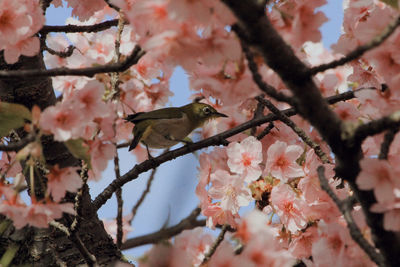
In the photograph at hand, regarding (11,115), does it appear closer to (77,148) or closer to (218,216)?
(77,148)

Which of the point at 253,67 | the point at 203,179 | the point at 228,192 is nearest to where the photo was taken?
the point at 253,67

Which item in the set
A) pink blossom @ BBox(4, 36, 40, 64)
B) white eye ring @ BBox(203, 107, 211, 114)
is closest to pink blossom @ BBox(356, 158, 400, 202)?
Result: pink blossom @ BBox(4, 36, 40, 64)

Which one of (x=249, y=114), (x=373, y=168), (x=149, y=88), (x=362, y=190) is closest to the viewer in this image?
(x=373, y=168)

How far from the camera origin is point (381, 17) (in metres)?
1.79

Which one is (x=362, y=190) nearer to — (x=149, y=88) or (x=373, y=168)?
(x=373, y=168)

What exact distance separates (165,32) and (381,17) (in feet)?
2.69

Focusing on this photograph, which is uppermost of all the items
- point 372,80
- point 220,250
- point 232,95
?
point 372,80

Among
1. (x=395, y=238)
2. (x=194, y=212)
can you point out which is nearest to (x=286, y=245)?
(x=395, y=238)

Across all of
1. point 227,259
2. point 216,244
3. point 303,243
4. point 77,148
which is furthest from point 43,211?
point 303,243

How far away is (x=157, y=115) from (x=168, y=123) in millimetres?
129

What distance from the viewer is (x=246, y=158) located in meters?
2.99

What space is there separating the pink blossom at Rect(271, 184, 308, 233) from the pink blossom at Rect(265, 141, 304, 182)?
74 millimetres

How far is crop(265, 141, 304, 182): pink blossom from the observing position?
2908 millimetres

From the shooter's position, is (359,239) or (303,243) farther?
(303,243)
